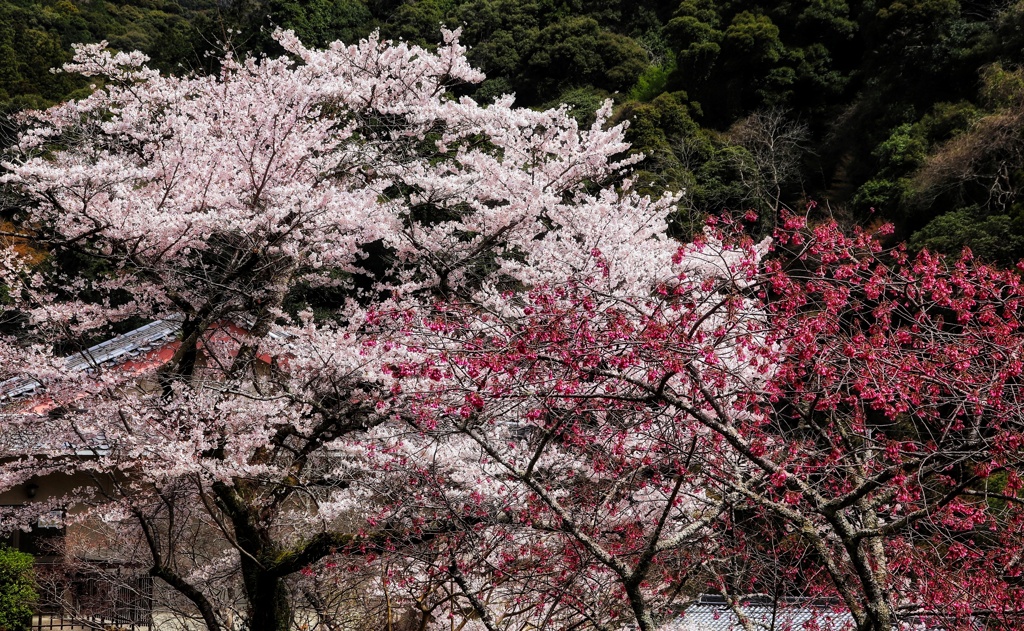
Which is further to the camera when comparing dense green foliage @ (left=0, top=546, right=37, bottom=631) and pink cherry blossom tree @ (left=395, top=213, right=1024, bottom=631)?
dense green foliage @ (left=0, top=546, right=37, bottom=631)

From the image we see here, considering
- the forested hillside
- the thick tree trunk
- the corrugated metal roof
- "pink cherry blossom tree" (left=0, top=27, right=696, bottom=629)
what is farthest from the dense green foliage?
the forested hillside

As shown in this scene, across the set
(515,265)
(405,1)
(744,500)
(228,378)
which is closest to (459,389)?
(744,500)

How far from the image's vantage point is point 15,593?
348 inches

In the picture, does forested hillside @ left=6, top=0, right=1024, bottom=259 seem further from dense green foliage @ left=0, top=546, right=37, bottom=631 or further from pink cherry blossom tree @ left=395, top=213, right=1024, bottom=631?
pink cherry blossom tree @ left=395, top=213, right=1024, bottom=631

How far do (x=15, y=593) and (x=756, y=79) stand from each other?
20874 millimetres

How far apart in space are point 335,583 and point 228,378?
5.89ft

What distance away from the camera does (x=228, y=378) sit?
19.8ft

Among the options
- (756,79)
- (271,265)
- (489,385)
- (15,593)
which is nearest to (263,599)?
(271,265)

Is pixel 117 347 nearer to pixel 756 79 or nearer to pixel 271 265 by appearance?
pixel 271 265

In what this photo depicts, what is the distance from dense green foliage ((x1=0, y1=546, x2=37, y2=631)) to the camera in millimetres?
8734

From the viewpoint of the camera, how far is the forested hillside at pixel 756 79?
14805 mm

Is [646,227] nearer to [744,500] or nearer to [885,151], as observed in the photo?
[744,500]

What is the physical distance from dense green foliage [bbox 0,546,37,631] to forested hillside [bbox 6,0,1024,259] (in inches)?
300

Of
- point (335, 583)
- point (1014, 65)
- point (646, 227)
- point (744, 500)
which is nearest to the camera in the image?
point (744, 500)
